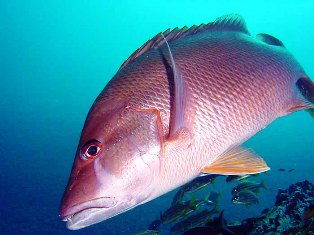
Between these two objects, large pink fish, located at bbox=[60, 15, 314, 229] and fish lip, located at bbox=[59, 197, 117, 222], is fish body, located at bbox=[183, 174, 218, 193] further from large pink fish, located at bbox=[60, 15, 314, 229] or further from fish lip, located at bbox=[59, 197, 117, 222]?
fish lip, located at bbox=[59, 197, 117, 222]

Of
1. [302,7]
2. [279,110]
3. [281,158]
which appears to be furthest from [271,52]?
[302,7]

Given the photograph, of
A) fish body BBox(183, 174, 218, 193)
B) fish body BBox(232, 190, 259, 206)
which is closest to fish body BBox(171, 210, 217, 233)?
fish body BBox(183, 174, 218, 193)

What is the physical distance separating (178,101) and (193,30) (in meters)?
1.04

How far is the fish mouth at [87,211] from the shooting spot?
1.57 metres

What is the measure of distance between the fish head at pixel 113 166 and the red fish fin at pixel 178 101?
118mm

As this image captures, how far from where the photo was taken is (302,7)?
12225cm

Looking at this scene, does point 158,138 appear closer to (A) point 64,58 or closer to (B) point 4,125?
(B) point 4,125

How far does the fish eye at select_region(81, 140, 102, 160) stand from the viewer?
162cm

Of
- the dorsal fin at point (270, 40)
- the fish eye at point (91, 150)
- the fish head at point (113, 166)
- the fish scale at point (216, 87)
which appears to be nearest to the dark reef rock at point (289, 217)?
the fish scale at point (216, 87)

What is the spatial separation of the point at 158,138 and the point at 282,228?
259 centimetres

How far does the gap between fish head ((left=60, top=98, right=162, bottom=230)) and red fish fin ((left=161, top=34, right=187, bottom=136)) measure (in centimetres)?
12

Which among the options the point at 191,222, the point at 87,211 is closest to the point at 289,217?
the point at 191,222

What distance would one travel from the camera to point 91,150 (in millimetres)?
1624

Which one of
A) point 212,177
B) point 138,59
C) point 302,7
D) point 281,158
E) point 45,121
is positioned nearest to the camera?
point 138,59
